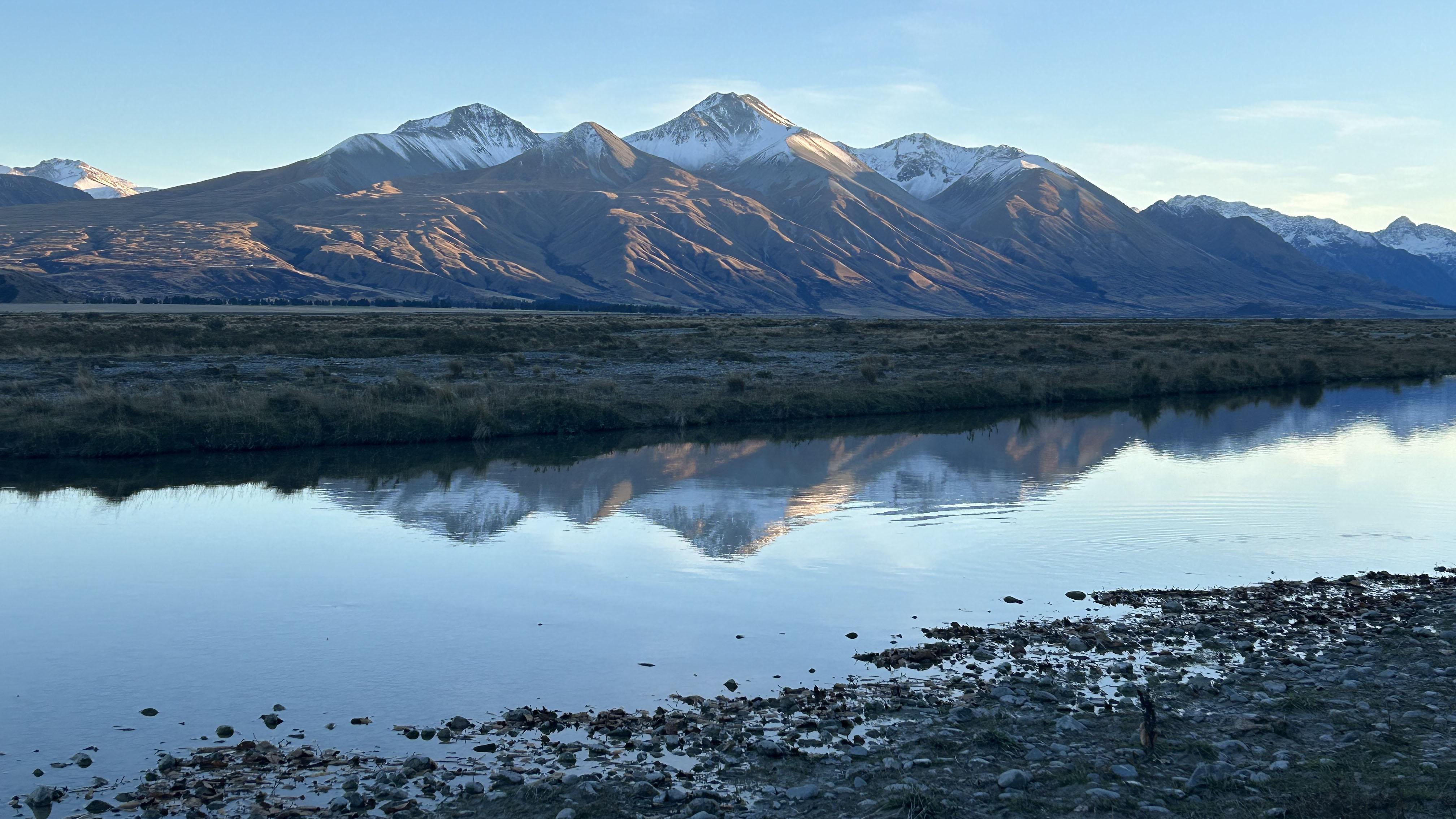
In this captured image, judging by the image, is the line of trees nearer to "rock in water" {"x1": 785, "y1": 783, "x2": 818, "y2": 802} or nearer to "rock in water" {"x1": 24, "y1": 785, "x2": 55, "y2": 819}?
"rock in water" {"x1": 24, "y1": 785, "x2": 55, "y2": 819}

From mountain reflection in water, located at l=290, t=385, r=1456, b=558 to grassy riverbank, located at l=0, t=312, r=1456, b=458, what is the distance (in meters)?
4.08

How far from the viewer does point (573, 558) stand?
18234 millimetres

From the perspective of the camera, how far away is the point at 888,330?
9300 centimetres

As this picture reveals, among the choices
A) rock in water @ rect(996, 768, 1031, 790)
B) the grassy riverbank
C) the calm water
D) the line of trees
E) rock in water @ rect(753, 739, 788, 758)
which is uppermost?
the line of trees

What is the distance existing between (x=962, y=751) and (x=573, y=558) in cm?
982

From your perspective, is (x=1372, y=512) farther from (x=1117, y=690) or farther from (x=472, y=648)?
(x=472, y=648)

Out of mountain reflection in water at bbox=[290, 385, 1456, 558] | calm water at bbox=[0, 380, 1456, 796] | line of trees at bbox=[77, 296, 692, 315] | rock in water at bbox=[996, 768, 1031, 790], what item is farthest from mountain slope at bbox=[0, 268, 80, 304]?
rock in water at bbox=[996, 768, 1031, 790]

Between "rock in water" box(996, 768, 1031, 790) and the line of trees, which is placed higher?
the line of trees

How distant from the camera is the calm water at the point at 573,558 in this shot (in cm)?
1177

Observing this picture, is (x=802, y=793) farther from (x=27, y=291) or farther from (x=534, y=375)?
(x=27, y=291)

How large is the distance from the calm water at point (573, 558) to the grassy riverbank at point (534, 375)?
1.70 m

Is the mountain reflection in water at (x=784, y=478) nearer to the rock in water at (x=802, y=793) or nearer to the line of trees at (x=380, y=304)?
the rock in water at (x=802, y=793)

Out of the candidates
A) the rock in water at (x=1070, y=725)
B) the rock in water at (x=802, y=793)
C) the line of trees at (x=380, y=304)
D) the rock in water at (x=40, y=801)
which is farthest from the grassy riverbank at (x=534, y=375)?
the line of trees at (x=380, y=304)

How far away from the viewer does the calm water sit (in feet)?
38.6
